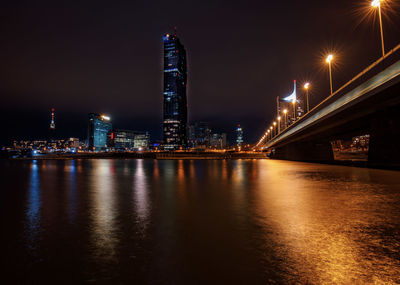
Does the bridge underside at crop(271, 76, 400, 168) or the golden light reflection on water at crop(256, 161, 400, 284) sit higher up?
the bridge underside at crop(271, 76, 400, 168)

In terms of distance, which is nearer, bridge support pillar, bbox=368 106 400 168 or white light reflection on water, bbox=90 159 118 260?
white light reflection on water, bbox=90 159 118 260

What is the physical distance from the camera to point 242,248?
518 centimetres

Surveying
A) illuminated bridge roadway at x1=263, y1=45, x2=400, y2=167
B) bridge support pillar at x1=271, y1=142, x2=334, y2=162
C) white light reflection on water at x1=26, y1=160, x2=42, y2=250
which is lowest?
white light reflection on water at x1=26, y1=160, x2=42, y2=250

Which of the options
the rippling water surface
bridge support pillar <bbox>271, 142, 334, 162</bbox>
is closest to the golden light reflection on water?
the rippling water surface

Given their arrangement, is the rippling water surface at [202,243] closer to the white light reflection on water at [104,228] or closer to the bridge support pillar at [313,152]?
the white light reflection on water at [104,228]

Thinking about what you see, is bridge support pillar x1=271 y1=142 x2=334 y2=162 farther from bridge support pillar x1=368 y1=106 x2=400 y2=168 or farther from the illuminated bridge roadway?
bridge support pillar x1=368 y1=106 x2=400 y2=168

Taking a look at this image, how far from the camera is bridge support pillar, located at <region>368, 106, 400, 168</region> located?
1045 inches

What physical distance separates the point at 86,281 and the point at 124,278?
0.59m

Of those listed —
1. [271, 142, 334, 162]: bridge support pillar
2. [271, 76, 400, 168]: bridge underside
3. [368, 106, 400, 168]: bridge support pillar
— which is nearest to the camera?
[271, 76, 400, 168]: bridge underside

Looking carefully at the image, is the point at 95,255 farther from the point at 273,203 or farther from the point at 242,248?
the point at 273,203

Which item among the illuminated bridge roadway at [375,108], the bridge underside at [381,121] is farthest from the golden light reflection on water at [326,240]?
the bridge underside at [381,121]

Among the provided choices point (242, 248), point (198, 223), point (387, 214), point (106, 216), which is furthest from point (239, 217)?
point (387, 214)

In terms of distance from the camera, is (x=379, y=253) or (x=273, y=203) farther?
(x=273, y=203)

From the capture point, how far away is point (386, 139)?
27.5m
